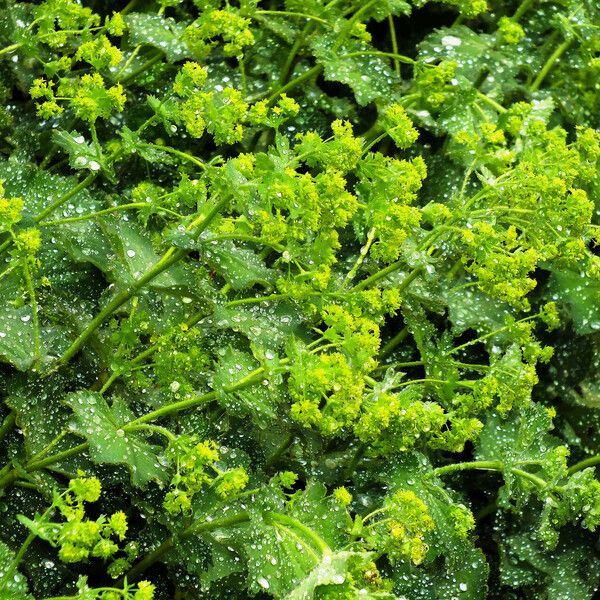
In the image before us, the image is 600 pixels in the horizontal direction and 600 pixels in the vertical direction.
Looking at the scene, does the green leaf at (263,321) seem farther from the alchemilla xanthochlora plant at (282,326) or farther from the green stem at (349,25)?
the green stem at (349,25)

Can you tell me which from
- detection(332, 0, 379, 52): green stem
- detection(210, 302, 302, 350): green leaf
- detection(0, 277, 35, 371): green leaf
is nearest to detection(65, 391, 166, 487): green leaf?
detection(0, 277, 35, 371): green leaf

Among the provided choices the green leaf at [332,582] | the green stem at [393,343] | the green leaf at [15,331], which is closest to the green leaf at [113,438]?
the green leaf at [15,331]

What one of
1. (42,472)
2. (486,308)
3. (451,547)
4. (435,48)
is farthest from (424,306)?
(42,472)

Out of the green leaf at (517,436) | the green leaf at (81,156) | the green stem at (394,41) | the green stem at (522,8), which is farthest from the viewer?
the green stem at (522,8)

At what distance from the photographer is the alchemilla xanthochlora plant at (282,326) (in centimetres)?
192

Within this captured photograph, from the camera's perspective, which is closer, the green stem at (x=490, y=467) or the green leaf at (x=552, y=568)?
the green stem at (x=490, y=467)

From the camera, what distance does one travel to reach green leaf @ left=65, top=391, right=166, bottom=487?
1.93 meters

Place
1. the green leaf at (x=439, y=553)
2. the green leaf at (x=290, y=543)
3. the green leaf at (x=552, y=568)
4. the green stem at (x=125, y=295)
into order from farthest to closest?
the green leaf at (x=552, y=568) → the green leaf at (x=439, y=553) → the green stem at (x=125, y=295) → the green leaf at (x=290, y=543)

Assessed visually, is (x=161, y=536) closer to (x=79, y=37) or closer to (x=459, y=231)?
(x=459, y=231)

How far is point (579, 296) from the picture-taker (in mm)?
2760

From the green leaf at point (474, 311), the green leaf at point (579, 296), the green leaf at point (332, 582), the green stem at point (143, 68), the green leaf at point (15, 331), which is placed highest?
the green stem at point (143, 68)

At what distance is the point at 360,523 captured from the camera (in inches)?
74.6

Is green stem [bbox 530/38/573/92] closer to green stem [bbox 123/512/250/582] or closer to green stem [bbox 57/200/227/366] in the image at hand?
green stem [bbox 57/200/227/366]

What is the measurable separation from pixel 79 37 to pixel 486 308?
1.23 m
